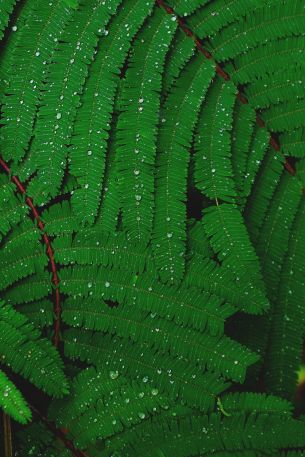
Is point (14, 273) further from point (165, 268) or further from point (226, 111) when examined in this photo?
point (226, 111)

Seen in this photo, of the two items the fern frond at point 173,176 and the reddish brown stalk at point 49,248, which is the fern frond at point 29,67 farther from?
the fern frond at point 173,176

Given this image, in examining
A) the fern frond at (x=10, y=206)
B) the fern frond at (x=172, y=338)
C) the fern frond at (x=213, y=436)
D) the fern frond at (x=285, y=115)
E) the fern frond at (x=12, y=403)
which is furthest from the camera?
the fern frond at (x=285, y=115)

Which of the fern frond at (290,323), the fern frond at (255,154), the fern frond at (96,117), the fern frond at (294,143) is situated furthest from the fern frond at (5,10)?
the fern frond at (290,323)

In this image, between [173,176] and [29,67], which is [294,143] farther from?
[29,67]

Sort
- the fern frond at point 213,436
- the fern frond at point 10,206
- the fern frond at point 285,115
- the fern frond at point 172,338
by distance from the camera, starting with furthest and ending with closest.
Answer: the fern frond at point 285,115 → the fern frond at point 10,206 → the fern frond at point 172,338 → the fern frond at point 213,436

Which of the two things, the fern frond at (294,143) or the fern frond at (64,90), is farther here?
the fern frond at (294,143)

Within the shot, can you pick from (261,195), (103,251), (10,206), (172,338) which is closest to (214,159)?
(261,195)

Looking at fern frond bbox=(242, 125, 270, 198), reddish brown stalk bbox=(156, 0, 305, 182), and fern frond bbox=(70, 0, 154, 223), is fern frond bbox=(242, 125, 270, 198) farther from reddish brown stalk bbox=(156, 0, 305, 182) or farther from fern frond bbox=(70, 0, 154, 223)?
fern frond bbox=(70, 0, 154, 223)

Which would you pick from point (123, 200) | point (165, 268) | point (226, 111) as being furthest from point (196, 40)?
point (165, 268)
